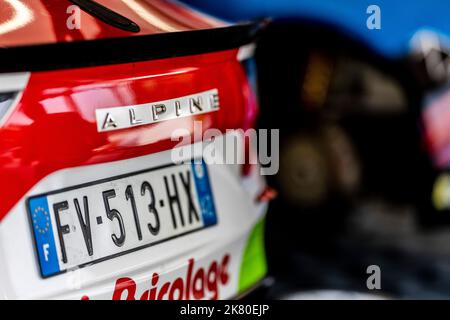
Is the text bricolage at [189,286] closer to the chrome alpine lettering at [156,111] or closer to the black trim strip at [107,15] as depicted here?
the chrome alpine lettering at [156,111]

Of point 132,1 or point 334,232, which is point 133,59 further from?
point 334,232

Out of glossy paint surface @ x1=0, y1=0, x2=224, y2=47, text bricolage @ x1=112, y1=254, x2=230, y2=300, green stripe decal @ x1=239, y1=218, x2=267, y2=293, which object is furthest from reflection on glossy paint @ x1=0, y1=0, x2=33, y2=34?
green stripe decal @ x1=239, y1=218, x2=267, y2=293

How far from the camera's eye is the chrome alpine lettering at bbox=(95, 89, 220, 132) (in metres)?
2.31

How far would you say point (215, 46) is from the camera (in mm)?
2645

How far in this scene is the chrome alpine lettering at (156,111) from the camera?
91.1 inches

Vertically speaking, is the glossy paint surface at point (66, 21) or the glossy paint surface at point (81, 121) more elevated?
the glossy paint surface at point (66, 21)

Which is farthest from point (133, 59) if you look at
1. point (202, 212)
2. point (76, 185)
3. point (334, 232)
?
point (334, 232)

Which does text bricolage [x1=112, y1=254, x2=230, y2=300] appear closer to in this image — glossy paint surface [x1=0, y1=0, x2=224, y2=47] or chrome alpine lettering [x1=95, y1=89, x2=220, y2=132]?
chrome alpine lettering [x1=95, y1=89, x2=220, y2=132]

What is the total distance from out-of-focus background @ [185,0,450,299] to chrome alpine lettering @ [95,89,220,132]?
219 centimetres

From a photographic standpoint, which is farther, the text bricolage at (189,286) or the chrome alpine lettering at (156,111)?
the text bricolage at (189,286)

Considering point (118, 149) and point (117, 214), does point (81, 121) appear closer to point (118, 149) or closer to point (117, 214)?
point (118, 149)

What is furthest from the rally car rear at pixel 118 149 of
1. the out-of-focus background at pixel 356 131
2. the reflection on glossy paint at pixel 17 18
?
the out-of-focus background at pixel 356 131

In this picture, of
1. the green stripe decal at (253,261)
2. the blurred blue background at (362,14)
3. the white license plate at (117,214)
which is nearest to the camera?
the white license plate at (117,214)
